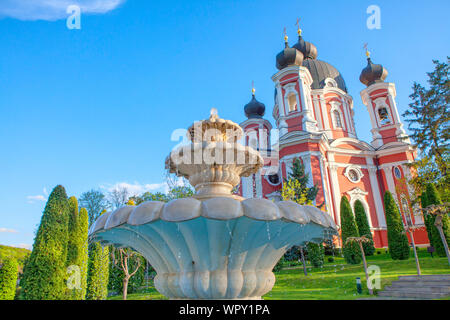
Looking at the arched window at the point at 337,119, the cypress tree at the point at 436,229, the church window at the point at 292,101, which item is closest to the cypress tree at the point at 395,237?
the cypress tree at the point at 436,229

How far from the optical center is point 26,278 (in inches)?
397

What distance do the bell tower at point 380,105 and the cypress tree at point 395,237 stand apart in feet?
33.7

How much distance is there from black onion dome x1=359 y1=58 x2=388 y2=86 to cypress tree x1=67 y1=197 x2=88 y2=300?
2770 cm

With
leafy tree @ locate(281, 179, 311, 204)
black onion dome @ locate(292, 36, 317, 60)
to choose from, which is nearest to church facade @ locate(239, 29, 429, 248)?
black onion dome @ locate(292, 36, 317, 60)

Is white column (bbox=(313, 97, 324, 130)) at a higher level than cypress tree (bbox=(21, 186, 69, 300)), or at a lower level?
higher

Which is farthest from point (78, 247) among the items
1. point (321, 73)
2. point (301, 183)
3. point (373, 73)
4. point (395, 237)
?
point (373, 73)

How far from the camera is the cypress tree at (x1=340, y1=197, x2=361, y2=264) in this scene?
52.2ft

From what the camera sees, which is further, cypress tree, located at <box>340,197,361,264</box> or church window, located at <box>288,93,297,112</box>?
church window, located at <box>288,93,297,112</box>

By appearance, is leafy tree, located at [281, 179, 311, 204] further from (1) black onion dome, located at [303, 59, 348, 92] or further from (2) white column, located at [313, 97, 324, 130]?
(1) black onion dome, located at [303, 59, 348, 92]

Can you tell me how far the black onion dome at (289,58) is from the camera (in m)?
26.2

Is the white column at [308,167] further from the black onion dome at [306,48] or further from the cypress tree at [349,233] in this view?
the black onion dome at [306,48]

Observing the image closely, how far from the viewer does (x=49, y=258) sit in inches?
411

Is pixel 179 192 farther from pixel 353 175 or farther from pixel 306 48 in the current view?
pixel 306 48

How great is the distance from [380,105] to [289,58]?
9.81 m
